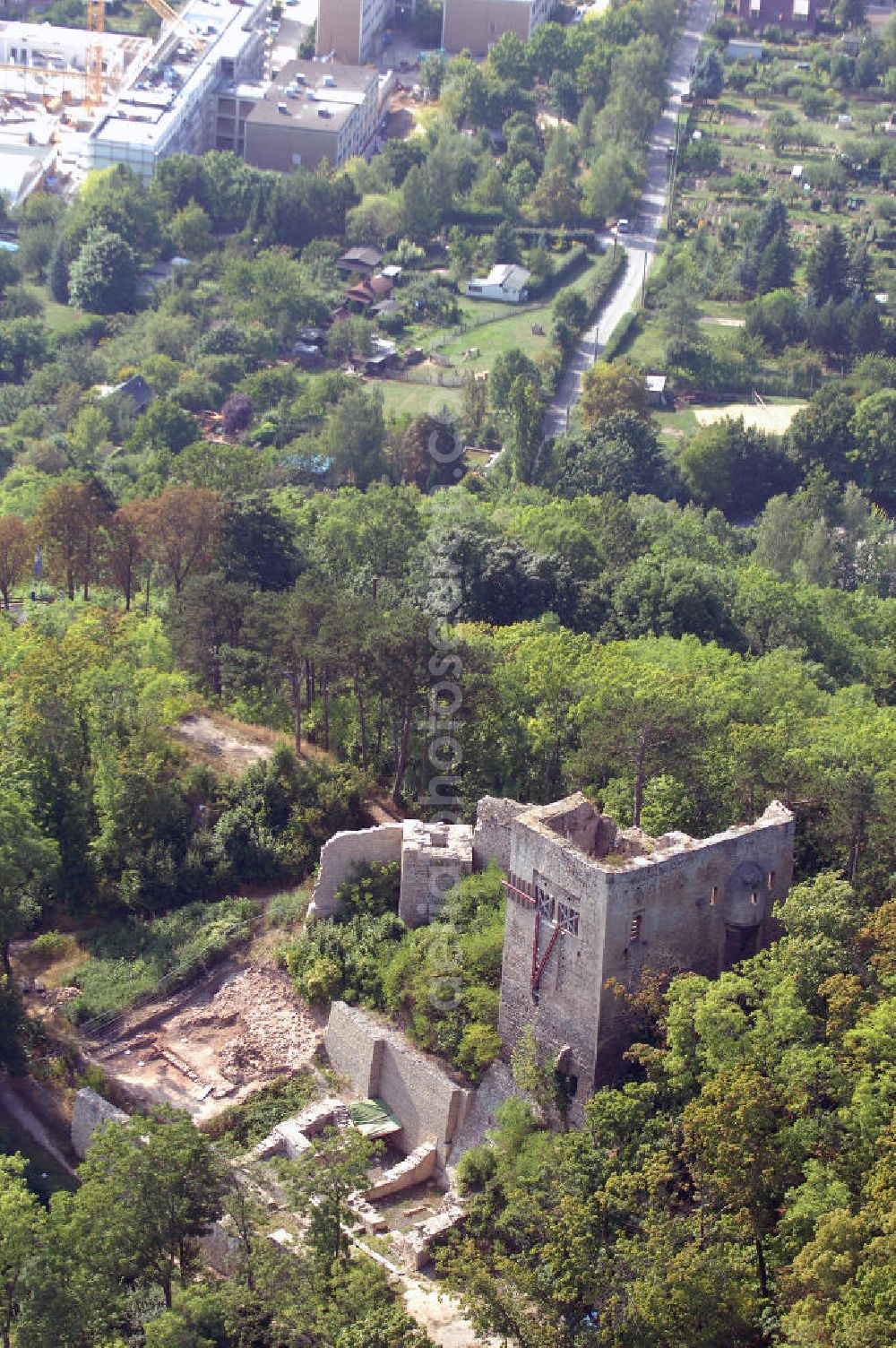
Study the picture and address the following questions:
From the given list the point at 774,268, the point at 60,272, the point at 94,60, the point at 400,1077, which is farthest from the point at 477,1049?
the point at 94,60

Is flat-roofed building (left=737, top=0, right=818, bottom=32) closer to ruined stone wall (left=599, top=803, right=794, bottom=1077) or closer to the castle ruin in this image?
the castle ruin

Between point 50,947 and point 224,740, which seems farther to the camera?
point 224,740

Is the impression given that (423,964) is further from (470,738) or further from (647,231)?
(647,231)

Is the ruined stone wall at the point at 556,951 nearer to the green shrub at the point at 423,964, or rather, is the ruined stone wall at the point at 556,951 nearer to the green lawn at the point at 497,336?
the green shrub at the point at 423,964

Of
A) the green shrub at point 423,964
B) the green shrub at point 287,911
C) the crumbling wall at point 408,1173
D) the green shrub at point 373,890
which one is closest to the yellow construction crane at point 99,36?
the green shrub at point 287,911

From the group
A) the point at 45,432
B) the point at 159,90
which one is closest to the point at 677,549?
the point at 45,432

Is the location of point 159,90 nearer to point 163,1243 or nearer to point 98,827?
point 98,827
